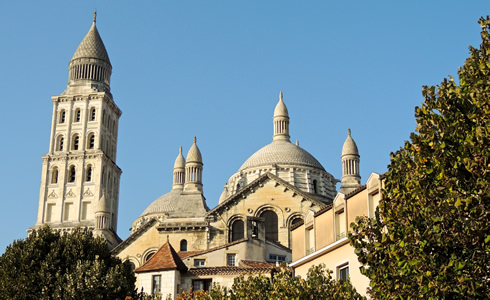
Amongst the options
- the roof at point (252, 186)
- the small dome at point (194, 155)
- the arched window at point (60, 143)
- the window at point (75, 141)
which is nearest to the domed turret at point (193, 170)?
the small dome at point (194, 155)

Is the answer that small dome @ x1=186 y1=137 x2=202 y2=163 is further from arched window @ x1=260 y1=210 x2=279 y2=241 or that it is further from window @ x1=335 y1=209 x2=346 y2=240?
window @ x1=335 y1=209 x2=346 y2=240

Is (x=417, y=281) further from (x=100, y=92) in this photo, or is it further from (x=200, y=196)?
(x=100, y=92)

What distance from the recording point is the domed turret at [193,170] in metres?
76.1

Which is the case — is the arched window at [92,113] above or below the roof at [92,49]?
below

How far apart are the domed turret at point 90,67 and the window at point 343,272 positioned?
242 ft

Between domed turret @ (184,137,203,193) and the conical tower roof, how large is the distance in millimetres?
27100

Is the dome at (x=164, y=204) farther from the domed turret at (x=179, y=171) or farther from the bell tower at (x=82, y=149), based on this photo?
the bell tower at (x=82, y=149)

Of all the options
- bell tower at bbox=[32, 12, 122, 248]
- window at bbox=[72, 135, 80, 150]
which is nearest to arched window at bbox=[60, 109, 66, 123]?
bell tower at bbox=[32, 12, 122, 248]

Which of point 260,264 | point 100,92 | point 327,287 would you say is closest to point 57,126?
point 100,92

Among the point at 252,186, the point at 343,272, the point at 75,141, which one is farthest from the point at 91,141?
→ the point at 343,272

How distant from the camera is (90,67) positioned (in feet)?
326

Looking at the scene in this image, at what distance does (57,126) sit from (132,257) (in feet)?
113

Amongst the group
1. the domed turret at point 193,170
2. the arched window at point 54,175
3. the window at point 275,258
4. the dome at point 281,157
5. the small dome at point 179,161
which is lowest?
the window at point 275,258

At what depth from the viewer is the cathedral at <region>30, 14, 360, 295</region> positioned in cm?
5138
